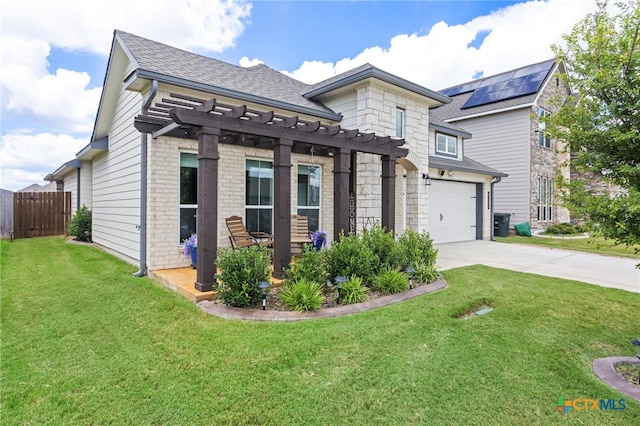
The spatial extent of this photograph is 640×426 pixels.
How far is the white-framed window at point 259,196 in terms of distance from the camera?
7637mm

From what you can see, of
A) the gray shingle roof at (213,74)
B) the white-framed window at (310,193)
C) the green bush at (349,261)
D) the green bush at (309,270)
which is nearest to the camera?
the green bush at (309,270)

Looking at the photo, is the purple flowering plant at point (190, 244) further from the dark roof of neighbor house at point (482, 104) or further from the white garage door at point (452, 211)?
the dark roof of neighbor house at point (482, 104)

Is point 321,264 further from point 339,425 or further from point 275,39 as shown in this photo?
point 275,39

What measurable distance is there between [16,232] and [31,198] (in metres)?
1.37

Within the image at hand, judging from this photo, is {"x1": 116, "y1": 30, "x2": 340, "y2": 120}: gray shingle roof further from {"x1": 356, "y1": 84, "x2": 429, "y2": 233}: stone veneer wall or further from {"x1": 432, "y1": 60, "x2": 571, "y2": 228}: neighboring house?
{"x1": 432, "y1": 60, "x2": 571, "y2": 228}: neighboring house

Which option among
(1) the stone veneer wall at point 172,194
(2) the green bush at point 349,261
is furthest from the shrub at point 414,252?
(1) the stone veneer wall at point 172,194

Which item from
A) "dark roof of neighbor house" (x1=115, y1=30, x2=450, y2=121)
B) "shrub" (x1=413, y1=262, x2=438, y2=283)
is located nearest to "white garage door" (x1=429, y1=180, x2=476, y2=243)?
"dark roof of neighbor house" (x1=115, y1=30, x2=450, y2=121)

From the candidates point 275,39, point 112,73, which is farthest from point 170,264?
point 275,39

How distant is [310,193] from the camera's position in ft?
28.8

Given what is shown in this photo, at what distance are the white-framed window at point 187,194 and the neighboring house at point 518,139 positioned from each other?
14.1 metres

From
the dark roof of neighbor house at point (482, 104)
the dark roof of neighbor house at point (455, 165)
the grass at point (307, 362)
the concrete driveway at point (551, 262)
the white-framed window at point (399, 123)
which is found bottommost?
the grass at point (307, 362)

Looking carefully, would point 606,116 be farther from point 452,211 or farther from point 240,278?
point 452,211

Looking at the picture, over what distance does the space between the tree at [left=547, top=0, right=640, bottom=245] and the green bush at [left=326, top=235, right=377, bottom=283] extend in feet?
9.03

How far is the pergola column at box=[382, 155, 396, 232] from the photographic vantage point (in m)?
7.38
